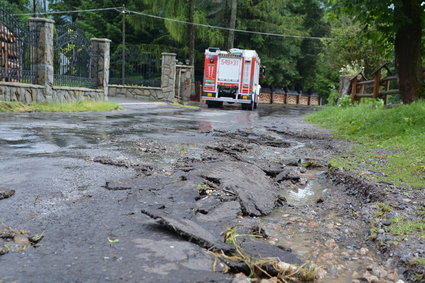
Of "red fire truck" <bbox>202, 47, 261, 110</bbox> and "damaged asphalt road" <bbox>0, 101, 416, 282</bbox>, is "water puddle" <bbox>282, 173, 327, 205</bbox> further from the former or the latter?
"red fire truck" <bbox>202, 47, 261, 110</bbox>

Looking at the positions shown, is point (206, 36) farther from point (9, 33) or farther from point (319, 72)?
point (9, 33)

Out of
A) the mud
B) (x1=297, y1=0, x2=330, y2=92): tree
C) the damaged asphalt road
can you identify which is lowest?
the damaged asphalt road

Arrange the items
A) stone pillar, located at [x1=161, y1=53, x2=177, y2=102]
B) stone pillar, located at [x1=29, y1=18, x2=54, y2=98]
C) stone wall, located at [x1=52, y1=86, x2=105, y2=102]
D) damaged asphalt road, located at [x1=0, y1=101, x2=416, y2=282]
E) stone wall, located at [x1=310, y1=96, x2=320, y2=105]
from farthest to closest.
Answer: stone wall, located at [x1=310, y1=96, x2=320, y2=105], stone pillar, located at [x1=161, y1=53, x2=177, y2=102], stone wall, located at [x1=52, y1=86, x2=105, y2=102], stone pillar, located at [x1=29, y1=18, x2=54, y2=98], damaged asphalt road, located at [x1=0, y1=101, x2=416, y2=282]

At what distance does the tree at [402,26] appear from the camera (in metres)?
10.5

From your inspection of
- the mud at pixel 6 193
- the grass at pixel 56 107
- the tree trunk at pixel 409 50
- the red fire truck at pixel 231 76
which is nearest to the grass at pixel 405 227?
the mud at pixel 6 193

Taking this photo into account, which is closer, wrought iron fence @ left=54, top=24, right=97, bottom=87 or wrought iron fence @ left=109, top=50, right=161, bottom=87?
wrought iron fence @ left=54, top=24, right=97, bottom=87

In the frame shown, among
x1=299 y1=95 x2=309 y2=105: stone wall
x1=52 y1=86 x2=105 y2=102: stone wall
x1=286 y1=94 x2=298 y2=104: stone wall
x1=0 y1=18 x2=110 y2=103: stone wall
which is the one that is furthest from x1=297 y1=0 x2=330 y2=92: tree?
x1=0 y1=18 x2=110 y2=103: stone wall

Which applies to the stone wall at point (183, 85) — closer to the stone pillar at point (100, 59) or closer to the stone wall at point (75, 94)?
the stone pillar at point (100, 59)

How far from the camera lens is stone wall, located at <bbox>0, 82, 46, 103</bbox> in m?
12.0

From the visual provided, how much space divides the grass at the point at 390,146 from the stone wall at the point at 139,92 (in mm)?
13824

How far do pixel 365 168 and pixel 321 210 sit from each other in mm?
1952

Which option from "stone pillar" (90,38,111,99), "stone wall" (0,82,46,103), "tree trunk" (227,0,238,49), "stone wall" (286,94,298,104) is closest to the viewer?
"stone wall" (0,82,46,103)

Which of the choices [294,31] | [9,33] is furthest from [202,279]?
[294,31]

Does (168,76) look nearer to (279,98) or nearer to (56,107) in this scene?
(56,107)
